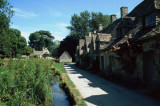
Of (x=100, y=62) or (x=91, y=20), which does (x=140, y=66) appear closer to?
(x=100, y=62)

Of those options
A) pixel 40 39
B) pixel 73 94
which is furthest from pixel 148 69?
pixel 40 39

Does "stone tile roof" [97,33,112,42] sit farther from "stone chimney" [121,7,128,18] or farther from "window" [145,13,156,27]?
"window" [145,13,156,27]

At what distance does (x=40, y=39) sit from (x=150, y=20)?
8806cm

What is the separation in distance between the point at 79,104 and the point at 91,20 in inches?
2105

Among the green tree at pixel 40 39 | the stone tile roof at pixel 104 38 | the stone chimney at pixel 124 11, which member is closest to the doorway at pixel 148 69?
the stone tile roof at pixel 104 38

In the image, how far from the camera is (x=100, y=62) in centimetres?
1770

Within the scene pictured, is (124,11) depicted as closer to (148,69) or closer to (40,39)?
→ (148,69)

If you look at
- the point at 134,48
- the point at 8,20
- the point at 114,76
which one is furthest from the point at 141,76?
the point at 8,20

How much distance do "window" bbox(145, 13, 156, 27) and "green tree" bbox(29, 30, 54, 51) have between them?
86.1 m

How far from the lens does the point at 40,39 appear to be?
297 feet

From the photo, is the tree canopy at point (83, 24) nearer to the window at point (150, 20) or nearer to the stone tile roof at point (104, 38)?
the stone tile roof at point (104, 38)

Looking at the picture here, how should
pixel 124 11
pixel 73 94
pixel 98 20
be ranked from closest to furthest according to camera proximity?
pixel 73 94
pixel 124 11
pixel 98 20

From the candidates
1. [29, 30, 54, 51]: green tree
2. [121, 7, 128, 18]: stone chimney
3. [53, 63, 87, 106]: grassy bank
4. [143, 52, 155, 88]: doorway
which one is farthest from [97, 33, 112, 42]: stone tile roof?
[29, 30, 54, 51]: green tree

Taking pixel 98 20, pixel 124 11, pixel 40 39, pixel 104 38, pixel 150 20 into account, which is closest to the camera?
pixel 150 20
